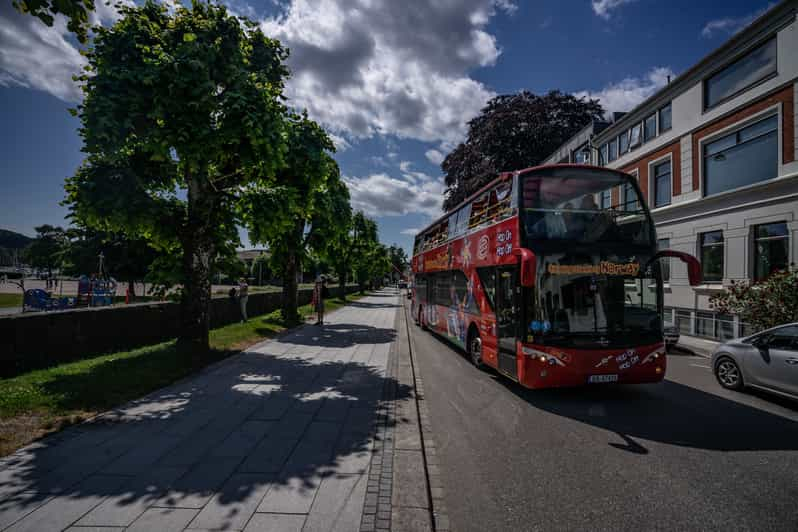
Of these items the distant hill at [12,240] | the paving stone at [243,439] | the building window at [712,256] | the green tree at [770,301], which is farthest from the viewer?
the distant hill at [12,240]

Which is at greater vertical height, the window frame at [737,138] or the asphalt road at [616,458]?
the window frame at [737,138]

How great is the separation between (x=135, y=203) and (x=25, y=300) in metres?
10.2

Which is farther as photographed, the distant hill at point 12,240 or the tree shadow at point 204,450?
the distant hill at point 12,240

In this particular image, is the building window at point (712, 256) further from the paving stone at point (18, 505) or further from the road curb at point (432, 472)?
the paving stone at point (18, 505)

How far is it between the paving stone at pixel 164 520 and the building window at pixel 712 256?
1851 centimetres

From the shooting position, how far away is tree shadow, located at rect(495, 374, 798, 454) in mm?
4977

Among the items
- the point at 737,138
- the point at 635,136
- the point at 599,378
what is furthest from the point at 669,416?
the point at 635,136

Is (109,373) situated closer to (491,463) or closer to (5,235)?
(491,463)

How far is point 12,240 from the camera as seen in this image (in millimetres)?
144000

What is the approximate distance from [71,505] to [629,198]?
346 inches

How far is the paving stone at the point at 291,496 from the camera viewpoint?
3.30 m

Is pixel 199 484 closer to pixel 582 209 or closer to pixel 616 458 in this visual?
pixel 616 458

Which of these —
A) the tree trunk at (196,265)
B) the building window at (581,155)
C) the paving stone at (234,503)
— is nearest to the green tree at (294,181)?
the tree trunk at (196,265)

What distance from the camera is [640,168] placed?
19781 millimetres
